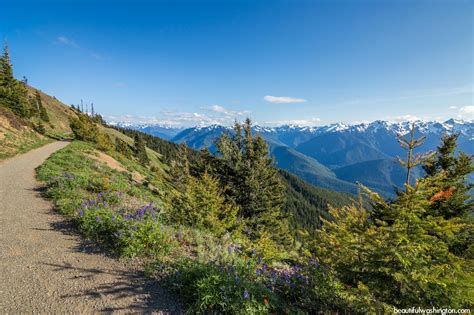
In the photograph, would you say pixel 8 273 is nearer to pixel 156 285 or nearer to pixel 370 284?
pixel 156 285

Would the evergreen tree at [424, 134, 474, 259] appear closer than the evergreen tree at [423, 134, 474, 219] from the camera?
Yes

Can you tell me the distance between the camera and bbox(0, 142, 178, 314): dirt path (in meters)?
4.34

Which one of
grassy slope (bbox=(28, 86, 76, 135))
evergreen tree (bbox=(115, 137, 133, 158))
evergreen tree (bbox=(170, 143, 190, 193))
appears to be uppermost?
grassy slope (bbox=(28, 86, 76, 135))

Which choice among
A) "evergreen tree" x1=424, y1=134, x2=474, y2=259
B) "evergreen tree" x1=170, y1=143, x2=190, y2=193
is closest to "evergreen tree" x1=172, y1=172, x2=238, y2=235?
"evergreen tree" x1=424, y1=134, x2=474, y2=259

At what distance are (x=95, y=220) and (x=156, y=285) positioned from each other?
141 inches

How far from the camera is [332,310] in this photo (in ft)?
15.6

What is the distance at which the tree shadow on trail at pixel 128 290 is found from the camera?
4379 millimetres

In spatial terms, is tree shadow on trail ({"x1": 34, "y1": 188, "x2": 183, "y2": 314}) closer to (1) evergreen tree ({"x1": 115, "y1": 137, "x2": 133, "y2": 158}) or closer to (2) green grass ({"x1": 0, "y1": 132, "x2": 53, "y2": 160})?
(2) green grass ({"x1": 0, "y1": 132, "x2": 53, "y2": 160})

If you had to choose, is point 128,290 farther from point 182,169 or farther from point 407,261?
point 182,169

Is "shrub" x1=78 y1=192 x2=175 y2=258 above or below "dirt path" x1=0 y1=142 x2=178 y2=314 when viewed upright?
above

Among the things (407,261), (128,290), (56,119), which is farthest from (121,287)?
(56,119)

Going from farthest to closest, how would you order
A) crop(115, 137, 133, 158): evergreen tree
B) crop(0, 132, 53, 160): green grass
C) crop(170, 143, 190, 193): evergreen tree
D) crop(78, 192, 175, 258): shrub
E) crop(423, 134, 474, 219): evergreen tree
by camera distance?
1. crop(115, 137, 133, 158): evergreen tree
2. crop(170, 143, 190, 193): evergreen tree
3. crop(0, 132, 53, 160): green grass
4. crop(423, 134, 474, 219): evergreen tree
5. crop(78, 192, 175, 258): shrub

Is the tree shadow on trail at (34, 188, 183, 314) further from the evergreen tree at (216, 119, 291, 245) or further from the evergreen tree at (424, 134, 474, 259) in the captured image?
the evergreen tree at (216, 119, 291, 245)

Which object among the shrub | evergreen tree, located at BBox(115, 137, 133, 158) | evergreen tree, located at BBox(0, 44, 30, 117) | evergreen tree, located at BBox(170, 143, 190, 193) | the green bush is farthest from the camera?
evergreen tree, located at BBox(115, 137, 133, 158)
